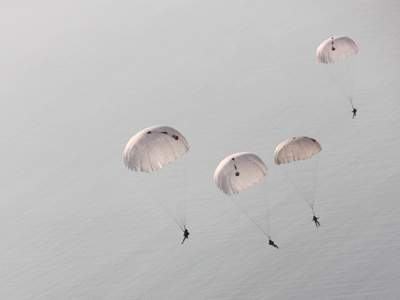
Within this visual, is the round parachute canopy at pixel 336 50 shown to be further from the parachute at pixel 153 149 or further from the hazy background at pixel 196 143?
the parachute at pixel 153 149

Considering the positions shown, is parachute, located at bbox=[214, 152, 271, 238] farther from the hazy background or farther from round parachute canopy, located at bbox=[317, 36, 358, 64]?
the hazy background

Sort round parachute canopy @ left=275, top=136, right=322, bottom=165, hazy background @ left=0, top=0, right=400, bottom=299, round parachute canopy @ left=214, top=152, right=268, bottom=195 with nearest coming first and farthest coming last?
1. round parachute canopy @ left=214, top=152, right=268, bottom=195
2. round parachute canopy @ left=275, top=136, right=322, bottom=165
3. hazy background @ left=0, top=0, right=400, bottom=299

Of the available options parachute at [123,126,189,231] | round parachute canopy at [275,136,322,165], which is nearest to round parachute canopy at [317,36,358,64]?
round parachute canopy at [275,136,322,165]

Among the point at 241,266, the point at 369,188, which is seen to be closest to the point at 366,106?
the point at 369,188

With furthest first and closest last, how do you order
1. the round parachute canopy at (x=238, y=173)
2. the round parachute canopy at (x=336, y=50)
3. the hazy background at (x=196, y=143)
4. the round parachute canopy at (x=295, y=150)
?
the hazy background at (x=196, y=143) → the round parachute canopy at (x=336, y=50) → the round parachute canopy at (x=295, y=150) → the round parachute canopy at (x=238, y=173)

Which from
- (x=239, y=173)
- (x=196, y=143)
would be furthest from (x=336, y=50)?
(x=196, y=143)

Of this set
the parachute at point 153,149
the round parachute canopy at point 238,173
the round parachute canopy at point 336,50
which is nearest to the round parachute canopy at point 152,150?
Answer: the parachute at point 153,149
